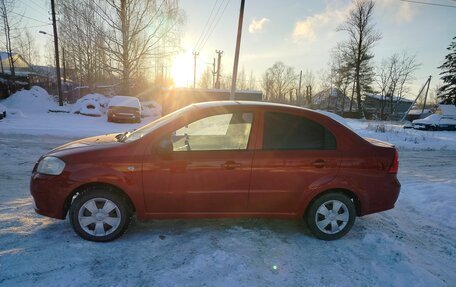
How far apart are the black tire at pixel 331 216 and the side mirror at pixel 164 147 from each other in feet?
6.26

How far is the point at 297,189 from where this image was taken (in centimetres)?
360

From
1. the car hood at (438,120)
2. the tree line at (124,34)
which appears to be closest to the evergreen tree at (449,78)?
the car hood at (438,120)

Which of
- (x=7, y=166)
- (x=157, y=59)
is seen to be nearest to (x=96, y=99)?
(x=157, y=59)

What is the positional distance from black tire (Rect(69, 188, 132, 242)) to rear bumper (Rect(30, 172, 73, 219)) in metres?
0.15

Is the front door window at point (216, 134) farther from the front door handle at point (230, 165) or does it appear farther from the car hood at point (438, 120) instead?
the car hood at point (438, 120)

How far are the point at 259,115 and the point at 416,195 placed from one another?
13.5ft

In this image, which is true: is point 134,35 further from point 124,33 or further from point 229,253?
point 229,253

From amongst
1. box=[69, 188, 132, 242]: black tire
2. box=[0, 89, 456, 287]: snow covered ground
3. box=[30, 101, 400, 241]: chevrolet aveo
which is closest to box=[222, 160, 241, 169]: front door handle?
box=[30, 101, 400, 241]: chevrolet aveo

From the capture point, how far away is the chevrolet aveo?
11.0 ft

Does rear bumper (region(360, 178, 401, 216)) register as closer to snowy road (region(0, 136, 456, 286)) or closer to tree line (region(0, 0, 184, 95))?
snowy road (region(0, 136, 456, 286))

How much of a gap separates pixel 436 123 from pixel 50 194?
30791 millimetres

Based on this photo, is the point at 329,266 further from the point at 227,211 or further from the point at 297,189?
the point at 227,211

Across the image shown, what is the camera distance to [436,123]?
26109 millimetres

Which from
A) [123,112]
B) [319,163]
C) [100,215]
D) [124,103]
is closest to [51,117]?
[124,103]
